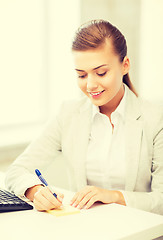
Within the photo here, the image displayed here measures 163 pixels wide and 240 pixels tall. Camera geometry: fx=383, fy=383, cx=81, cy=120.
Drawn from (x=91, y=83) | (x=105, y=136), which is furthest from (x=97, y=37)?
(x=105, y=136)

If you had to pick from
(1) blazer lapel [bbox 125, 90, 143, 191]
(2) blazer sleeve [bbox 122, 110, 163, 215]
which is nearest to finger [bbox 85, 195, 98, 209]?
(2) blazer sleeve [bbox 122, 110, 163, 215]

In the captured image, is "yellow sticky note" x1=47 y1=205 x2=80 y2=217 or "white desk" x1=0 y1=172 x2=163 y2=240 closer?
"white desk" x1=0 y1=172 x2=163 y2=240

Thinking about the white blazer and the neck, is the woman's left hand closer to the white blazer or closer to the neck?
the white blazer

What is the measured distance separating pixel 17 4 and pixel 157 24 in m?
1.32

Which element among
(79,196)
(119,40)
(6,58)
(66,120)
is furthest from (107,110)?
(6,58)

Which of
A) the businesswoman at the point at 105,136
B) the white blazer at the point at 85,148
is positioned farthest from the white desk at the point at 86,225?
the white blazer at the point at 85,148

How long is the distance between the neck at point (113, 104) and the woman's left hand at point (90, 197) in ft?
1.71

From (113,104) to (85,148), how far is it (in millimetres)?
260

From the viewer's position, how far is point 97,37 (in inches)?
66.6

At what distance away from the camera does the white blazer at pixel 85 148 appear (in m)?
1.76

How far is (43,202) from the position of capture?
1.40m

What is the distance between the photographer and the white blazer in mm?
1758

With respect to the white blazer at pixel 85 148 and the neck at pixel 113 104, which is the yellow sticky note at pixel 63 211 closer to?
the white blazer at pixel 85 148

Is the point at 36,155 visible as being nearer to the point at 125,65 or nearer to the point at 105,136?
the point at 105,136
